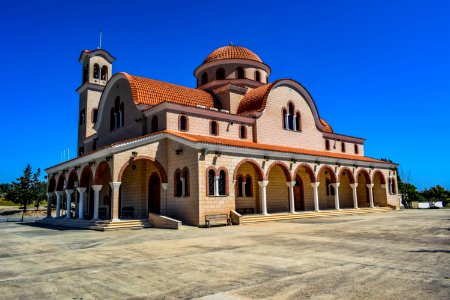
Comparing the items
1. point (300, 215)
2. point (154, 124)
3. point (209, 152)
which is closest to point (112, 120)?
point (154, 124)

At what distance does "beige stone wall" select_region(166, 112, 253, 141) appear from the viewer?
69.7ft

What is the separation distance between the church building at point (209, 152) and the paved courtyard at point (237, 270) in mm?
8014

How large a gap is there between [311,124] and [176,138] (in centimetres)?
1383

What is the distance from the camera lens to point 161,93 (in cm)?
2448

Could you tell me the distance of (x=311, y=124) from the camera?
28891mm

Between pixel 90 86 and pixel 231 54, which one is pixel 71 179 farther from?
pixel 231 54

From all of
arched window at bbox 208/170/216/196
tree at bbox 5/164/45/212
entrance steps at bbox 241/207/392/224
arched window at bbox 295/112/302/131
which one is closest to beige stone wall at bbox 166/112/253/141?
arched window at bbox 208/170/216/196

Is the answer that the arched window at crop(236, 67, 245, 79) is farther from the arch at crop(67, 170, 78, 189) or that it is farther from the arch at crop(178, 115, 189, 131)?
the arch at crop(67, 170, 78, 189)

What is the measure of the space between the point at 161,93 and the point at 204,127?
4.42m

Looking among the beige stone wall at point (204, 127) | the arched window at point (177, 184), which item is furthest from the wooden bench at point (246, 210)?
the beige stone wall at point (204, 127)

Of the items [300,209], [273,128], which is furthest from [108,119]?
[300,209]

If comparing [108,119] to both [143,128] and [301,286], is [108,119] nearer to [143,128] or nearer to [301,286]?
[143,128]

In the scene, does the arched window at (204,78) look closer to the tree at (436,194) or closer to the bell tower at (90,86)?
the bell tower at (90,86)

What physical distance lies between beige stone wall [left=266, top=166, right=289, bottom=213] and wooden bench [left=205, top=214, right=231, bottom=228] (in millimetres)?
6195
